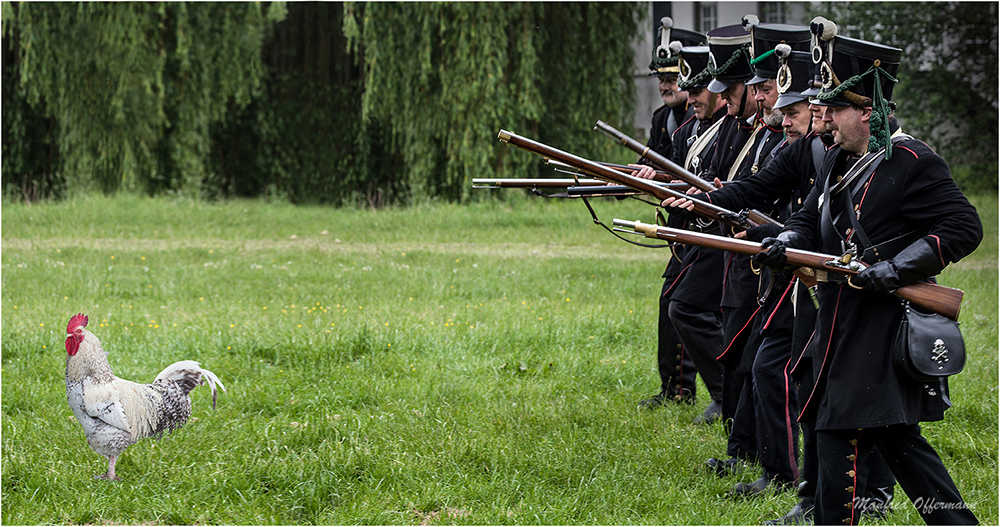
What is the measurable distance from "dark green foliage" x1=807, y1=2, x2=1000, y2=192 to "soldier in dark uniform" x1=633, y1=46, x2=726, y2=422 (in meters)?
17.9

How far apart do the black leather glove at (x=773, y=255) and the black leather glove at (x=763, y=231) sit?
59 centimetres

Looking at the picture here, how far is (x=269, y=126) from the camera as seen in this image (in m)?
21.2

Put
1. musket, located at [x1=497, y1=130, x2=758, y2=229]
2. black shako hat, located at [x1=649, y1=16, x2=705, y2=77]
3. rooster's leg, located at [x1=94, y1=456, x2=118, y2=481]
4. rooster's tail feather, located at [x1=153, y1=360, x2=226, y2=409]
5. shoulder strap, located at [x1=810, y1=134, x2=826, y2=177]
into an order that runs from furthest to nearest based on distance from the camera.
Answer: black shako hat, located at [x1=649, y1=16, x2=705, y2=77], rooster's tail feather, located at [x1=153, y1=360, x2=226, y2=409], musket, located at [x1=497, y1=130, x2=758, y2=229], rooster's leg, located at [x1=94, y1=456, x2=118, y2=481], shoulder strap, located at [x1=810, y1=134, x2=826, y2=177]

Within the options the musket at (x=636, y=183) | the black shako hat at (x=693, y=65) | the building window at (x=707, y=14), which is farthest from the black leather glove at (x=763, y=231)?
the building window at (x=707, y=14)

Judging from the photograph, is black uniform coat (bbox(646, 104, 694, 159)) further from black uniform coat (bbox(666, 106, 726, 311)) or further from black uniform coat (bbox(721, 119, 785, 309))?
black uniform coat (bbox(721, 119, 785, 309))

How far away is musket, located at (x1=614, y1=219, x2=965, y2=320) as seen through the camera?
3.63 m

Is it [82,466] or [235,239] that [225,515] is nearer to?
[82,466]

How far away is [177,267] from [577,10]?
349 inches

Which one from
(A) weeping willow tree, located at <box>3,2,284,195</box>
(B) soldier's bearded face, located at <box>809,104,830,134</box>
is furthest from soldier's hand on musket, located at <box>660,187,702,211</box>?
(A) weeping willow tree, located at <box>3,2,284,195</box>

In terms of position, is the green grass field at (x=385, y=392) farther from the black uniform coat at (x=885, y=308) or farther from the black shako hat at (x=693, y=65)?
the black shako hat at (x=693, y=65)

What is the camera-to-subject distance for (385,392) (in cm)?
634

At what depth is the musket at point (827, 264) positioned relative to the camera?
3633mm

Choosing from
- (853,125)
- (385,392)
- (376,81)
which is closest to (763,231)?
(853,125)

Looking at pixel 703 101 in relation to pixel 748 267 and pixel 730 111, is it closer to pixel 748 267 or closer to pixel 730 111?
pixel 730 111
